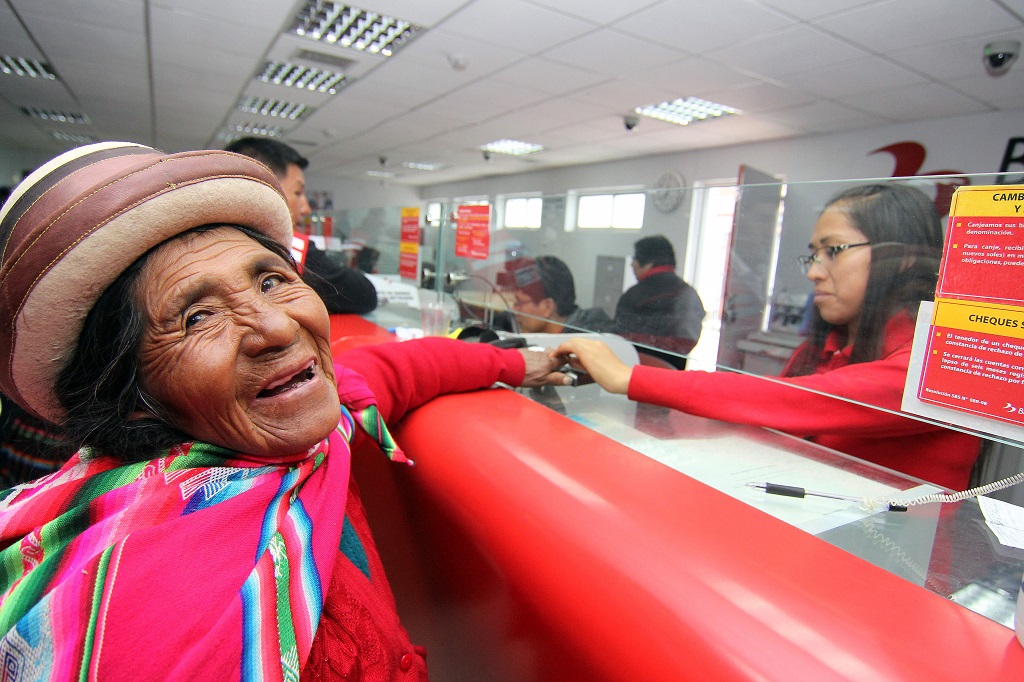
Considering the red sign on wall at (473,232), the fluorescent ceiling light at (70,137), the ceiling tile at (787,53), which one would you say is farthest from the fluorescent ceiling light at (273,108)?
the red sign on wall at (473,232)

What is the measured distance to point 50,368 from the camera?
0.60 metres

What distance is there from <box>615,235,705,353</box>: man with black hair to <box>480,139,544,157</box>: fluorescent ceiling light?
703 centimetres

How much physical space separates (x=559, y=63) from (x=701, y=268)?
157 inches

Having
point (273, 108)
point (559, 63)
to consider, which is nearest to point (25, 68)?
point (273, 108)

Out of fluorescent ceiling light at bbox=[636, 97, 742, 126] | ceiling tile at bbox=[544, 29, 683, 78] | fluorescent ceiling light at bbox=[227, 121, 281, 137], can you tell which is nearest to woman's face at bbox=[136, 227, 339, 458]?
ceiling tile at bbox=[544, 29, 683, 78]

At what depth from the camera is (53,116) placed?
26.2 feet

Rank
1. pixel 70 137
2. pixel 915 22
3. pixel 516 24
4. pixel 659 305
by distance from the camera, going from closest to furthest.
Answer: pixel 659 305 < pixel 915 22 < pixel 516 24 < pixel 70 137

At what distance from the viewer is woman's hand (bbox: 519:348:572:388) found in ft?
3.92

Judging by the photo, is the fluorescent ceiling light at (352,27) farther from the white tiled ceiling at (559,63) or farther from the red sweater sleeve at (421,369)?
the red sweater sleeve at (421,369)

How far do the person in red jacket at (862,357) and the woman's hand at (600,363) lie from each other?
125 mm

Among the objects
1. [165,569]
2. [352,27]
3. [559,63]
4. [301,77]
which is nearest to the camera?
[165,569]

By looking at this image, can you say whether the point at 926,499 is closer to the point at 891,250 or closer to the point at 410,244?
the point at 891,250

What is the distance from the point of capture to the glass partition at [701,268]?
750mm

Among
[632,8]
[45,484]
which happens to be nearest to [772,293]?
[45,484]
